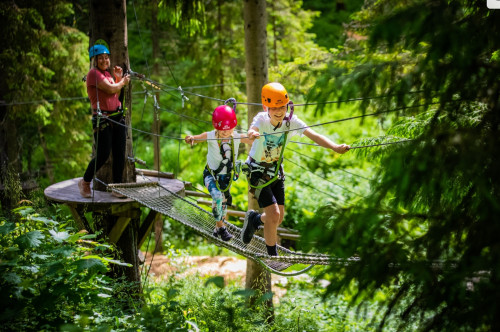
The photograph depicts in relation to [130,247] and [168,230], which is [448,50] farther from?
[168,230]

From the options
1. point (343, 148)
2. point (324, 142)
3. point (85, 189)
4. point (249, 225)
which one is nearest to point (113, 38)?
point (85, 189)

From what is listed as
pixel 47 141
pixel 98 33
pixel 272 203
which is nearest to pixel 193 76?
pixel 47 141

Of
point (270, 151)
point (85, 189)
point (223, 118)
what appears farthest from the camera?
point (85, 189)

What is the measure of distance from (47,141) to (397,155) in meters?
9.53

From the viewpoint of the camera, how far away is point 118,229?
4.96m

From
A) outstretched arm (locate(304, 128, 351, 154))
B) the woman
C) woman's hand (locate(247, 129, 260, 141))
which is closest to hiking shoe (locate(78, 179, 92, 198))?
the woman

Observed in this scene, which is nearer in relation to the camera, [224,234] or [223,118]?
[223,118]

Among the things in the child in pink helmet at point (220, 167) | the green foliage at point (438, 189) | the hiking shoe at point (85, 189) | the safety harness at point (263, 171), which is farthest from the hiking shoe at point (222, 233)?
the green foliage at point (438, 189)

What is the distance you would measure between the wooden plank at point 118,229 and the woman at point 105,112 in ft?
1.05

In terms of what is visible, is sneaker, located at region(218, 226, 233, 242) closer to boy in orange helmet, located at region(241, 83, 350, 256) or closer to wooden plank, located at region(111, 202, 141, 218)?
boy in orange helmet, located at region(241, 83, 350, 256)

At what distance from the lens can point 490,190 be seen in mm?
1728

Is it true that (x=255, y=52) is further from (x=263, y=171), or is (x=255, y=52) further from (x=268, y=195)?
(x=268, y=195)

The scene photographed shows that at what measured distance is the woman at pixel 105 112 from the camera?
14.6 feet

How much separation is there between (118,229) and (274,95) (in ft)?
7.95
